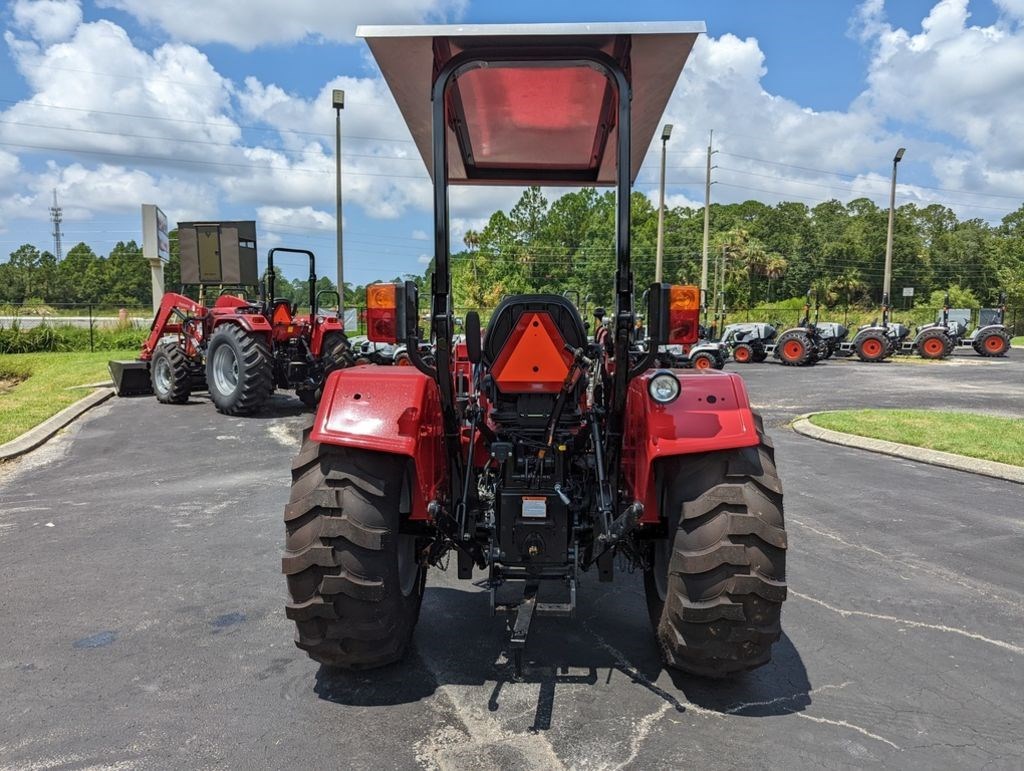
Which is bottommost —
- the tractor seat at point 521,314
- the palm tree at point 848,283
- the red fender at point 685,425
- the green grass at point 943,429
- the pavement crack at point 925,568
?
the pavement crack at point 925,568

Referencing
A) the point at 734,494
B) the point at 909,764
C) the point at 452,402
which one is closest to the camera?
the point at 909,764

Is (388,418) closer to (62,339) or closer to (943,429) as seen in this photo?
(943,429)

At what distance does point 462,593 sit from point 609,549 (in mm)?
1430

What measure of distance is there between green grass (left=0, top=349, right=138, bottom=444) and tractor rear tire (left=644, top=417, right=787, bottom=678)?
29.1 ft

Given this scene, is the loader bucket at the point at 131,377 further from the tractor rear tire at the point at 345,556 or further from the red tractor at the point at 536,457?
the tractor rear tire at the point at 345,556

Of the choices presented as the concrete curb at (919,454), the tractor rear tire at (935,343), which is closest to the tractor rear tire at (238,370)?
the concrete curb at (919,454)

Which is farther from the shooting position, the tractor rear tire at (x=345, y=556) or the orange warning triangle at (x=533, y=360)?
the orange warning triangle at (x=533, y=360)

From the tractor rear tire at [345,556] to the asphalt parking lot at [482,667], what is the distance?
276 mm

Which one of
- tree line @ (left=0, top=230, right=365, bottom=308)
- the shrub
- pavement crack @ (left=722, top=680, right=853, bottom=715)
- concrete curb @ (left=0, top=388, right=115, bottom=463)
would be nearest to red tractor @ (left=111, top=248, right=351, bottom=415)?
concrete curb @ (left=0, top=388, right=115, bottom=463)

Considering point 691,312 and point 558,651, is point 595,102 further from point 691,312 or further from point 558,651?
point 558,651

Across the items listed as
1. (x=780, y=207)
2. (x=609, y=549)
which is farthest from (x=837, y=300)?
(x=609, y=549)

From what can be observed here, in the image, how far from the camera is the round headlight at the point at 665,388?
3068 mm

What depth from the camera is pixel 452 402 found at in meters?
3.30

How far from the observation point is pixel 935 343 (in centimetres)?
2522
